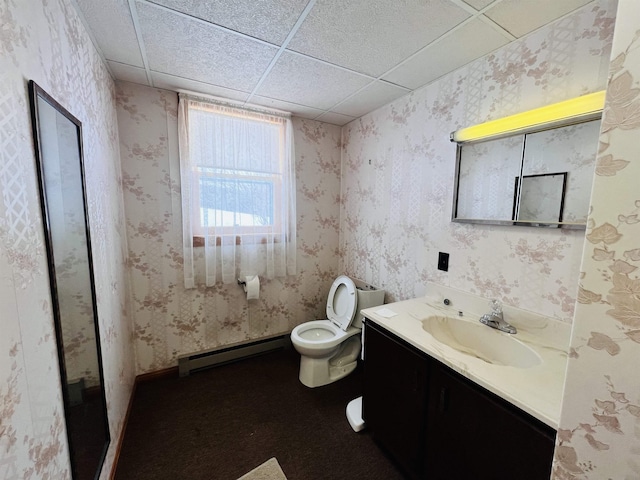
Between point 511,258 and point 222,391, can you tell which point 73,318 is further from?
point 511,258

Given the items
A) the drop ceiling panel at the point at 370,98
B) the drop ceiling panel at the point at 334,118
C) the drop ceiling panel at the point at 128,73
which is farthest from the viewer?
the drop ceiling panel at the point at 334,118

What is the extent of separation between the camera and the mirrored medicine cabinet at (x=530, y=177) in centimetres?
114

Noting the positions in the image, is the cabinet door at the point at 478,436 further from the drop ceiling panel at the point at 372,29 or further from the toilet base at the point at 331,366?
the drop ceiling panel at the point at 372,29

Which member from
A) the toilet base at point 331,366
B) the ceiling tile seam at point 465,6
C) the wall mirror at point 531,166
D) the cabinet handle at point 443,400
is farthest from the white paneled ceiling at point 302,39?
the toilet base at point 331,366

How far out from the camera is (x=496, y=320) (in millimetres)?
1384

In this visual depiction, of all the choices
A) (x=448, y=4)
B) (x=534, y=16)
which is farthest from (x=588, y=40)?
(x=448, y=4)

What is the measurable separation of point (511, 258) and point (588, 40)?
3.27ft

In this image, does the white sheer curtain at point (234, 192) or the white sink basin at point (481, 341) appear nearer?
the white sink basin at point (481, 341)

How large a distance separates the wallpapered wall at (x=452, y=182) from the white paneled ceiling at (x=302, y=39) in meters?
0.11

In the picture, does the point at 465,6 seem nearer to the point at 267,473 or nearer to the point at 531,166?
the point at 531,166

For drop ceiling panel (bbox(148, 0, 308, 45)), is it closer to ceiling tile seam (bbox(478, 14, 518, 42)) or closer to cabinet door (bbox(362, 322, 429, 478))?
ceiling tile seam (bbox(478, 14, 518, 42))

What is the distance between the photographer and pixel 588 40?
110cm

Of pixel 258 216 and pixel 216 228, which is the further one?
pixel 258 216

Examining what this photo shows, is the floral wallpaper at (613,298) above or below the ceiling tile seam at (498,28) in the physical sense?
below
